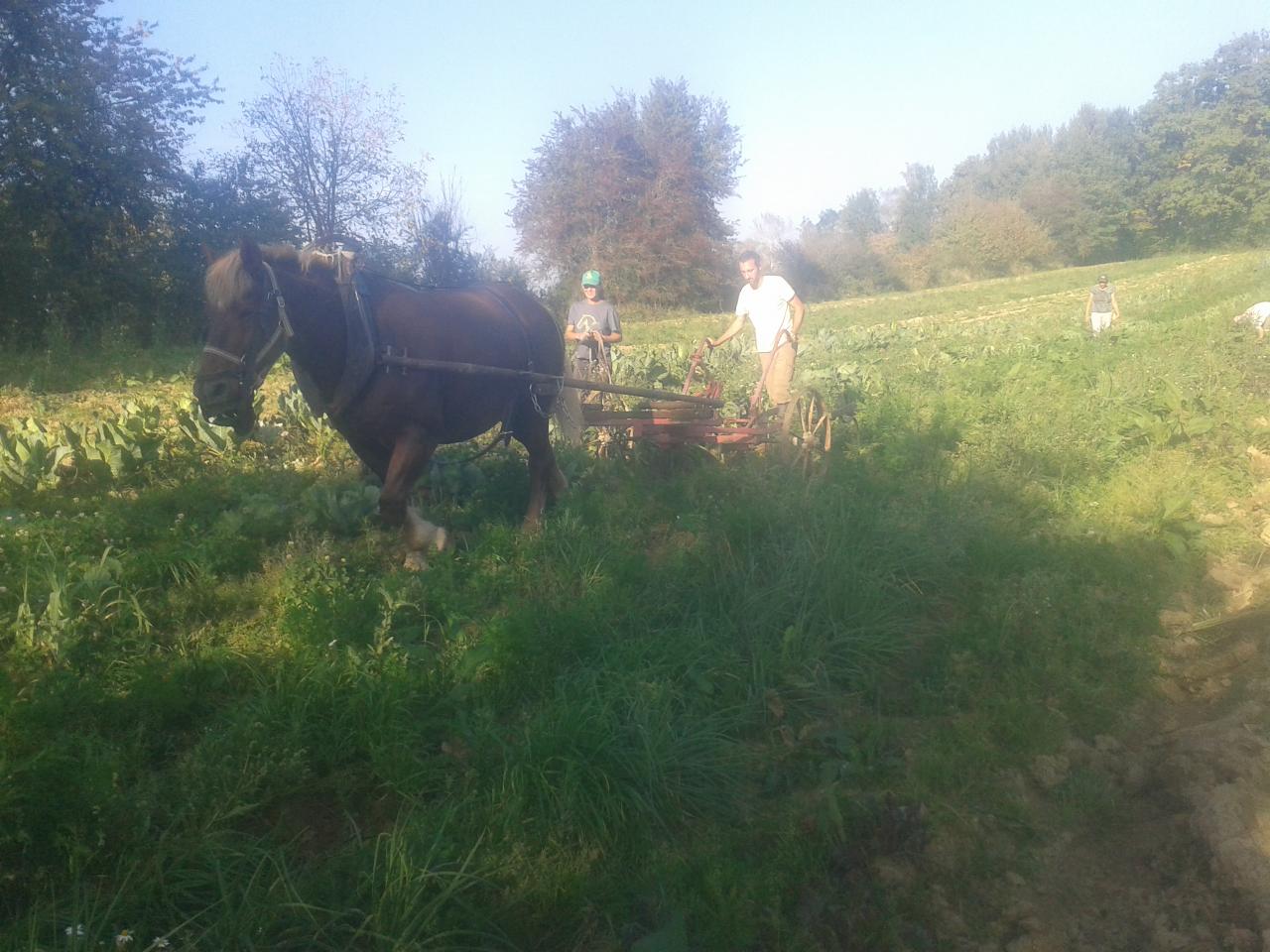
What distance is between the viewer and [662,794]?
10.5 ft

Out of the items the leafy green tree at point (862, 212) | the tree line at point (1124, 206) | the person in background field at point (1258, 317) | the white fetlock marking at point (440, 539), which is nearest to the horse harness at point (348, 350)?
the white fetlock marking at point (440, 539)

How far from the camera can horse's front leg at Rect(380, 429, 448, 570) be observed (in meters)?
4.87

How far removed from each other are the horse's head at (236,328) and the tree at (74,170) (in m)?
11.3

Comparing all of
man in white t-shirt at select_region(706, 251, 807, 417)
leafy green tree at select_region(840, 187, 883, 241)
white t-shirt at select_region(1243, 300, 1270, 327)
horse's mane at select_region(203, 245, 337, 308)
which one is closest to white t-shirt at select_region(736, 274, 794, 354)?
man in white t-shirt at select_region(706, 251, 807, 417)

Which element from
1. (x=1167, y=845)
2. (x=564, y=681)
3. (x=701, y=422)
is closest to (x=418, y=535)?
(x=564, y=681)

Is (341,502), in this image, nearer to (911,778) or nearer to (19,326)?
(911,778)

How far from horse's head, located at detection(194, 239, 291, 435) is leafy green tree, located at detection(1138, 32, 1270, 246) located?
54.9 m

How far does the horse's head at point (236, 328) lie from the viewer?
4102 millimetres

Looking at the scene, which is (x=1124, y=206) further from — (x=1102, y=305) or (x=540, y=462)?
(x=540, y=462)

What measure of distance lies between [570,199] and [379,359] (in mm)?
27575

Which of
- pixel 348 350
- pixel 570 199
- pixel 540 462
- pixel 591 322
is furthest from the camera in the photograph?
pixel 570 199

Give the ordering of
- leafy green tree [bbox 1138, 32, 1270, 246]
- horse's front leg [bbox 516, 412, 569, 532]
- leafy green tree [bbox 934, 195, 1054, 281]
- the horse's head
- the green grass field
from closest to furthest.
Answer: the green grass field → the horse's head → horse's front leg [bbox 516, 412, 569, 532] → leafy green tree [bbox 1138, 32, 1270, 246] → leafy green tree [bbox 934, 195, 1054, 281]

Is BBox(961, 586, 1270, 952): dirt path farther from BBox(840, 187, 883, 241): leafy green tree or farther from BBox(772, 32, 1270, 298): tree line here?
BBox(840, 187, 883, 241): leafy green tree

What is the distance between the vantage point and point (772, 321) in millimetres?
7574
